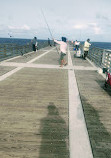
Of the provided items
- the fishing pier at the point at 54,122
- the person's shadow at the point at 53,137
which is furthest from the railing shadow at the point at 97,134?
the person's shadow at the point at 53,137

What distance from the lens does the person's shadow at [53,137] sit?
2.60 meters

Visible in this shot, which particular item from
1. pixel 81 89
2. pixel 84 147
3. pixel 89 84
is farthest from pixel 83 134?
pixel 89 84

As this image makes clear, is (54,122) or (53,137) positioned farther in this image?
(54,122)

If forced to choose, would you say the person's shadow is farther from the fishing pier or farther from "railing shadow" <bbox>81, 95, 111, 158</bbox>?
"railing shadow" <bbox>81, 95, 111, 158</bbox>

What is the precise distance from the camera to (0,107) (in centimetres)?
423

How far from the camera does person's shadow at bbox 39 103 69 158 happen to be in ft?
8.53

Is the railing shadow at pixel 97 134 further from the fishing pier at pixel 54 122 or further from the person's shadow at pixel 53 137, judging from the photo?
the person's shadow at pixel 53 137

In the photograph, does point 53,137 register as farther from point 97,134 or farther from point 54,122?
point 97,134

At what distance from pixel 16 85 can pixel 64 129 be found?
3697 millimetres

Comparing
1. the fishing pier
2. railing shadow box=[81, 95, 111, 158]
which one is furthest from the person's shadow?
railing shadow box=[81, 95, 111, 158]

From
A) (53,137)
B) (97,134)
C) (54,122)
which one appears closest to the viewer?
(53,137)

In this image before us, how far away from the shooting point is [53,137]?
302cm

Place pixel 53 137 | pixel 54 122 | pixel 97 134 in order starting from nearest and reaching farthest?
pixel 53 137, pixel 97 134, pixel 54 122

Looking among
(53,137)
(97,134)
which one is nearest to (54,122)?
(53,137)
